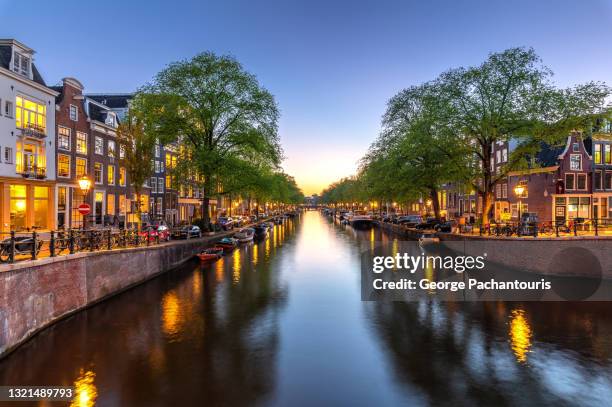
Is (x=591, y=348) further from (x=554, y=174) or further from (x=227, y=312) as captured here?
(x=554, y=174)

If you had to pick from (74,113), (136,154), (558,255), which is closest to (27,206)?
(136,154)

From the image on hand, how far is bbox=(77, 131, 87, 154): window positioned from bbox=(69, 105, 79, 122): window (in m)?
1.60

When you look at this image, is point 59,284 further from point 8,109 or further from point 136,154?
point 8,109

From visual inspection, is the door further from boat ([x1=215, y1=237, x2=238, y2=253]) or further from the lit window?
boat ([x1=215, y1=237, x2=238, y2=253])

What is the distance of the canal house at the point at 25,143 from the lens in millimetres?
32156

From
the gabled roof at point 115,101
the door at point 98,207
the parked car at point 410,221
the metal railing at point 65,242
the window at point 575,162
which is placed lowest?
the parked car at point 410,221

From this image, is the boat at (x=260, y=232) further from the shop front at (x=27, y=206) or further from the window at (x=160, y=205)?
the shop front at (x=27, y=206)

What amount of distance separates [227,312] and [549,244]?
951 inches

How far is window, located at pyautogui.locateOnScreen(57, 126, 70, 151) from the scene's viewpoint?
39.6 m

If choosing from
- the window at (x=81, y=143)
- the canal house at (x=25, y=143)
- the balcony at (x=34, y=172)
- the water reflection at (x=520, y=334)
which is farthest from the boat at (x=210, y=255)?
the water reflection at (x=520, y=334)

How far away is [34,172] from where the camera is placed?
35125mm

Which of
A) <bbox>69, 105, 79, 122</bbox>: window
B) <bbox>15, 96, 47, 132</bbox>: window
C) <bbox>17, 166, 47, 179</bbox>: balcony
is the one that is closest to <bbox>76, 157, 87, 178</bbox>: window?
<bbox>69, 105, 79, 122</bbox>: window

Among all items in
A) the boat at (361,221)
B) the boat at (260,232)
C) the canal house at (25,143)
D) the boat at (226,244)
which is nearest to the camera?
the canal house at (25,143)

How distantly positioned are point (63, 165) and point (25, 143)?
5958mm
